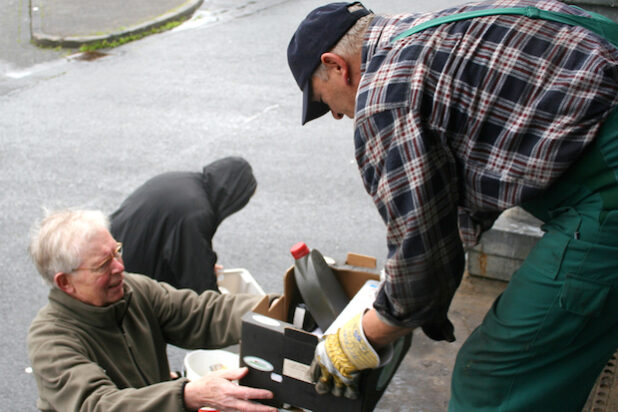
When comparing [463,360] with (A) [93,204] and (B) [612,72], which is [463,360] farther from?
(A) [93,204]

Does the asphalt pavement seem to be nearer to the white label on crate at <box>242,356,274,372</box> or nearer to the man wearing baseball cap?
the white label on crate at <box>242,356,274,372</box>

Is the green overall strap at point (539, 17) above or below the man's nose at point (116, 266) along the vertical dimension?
above

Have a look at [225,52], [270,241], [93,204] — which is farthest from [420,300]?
[225,52]

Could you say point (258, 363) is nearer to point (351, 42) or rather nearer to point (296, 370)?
point (296, 370)

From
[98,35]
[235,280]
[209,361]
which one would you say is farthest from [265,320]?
[98,35]

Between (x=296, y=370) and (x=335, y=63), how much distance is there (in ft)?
2.84

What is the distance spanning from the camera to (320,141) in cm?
646

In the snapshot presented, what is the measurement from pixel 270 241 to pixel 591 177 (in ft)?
11.4

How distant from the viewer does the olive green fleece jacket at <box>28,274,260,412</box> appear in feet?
7.17

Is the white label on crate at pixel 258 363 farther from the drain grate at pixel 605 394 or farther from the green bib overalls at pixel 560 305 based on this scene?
the drain grate at pixel 605 394

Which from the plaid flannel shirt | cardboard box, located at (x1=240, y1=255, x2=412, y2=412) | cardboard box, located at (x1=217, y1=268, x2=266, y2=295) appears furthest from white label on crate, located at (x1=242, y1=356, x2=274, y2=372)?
cardboard box, located at (x1=217, y1=268, x2=266, y2=295)

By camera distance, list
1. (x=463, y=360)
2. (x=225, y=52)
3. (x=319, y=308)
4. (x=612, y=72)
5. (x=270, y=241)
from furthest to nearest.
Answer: (x=225, y=52), (x=270, y=241), (x=319, y=308), (x=463, y=360), (x=612, y=72)

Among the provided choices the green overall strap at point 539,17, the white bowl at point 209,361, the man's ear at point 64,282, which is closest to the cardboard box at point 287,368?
Answer: the man's ear at point 64,282

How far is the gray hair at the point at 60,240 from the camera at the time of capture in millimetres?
2412
